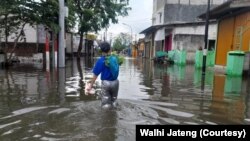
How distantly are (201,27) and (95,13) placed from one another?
42.0 ft

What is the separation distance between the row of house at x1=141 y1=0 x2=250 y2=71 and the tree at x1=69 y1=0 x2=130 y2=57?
19.6 feet

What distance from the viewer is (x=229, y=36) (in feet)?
72.2

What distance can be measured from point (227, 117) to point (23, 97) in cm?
595

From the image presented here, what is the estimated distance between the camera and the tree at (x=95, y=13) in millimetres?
38531

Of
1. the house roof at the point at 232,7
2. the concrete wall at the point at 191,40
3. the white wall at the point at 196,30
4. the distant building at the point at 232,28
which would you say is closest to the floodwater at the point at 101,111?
the house roof at the point at 232,7

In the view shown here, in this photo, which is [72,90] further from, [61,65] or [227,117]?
[61,65]

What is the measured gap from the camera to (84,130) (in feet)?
20.1

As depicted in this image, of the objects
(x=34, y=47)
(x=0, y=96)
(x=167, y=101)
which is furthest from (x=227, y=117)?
(x=34, y=47)

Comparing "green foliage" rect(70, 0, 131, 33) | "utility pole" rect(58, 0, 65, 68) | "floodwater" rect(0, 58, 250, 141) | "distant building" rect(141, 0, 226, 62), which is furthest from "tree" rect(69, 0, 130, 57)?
"floodwater" rect(0, 58, 250, 141)

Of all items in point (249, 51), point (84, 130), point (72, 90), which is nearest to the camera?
point (84, 130)

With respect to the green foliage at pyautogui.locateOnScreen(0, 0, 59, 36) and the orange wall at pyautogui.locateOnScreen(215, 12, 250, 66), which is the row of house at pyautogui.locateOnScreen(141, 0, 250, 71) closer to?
the orange wall at pyautogui.locateOnScreen(215, 12, 250, 66)

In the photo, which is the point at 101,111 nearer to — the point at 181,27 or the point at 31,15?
the point at 31,15

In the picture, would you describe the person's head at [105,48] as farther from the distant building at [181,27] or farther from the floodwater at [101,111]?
the distant building at [181,27]

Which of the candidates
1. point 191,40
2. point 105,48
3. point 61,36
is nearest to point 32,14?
point 61,36
